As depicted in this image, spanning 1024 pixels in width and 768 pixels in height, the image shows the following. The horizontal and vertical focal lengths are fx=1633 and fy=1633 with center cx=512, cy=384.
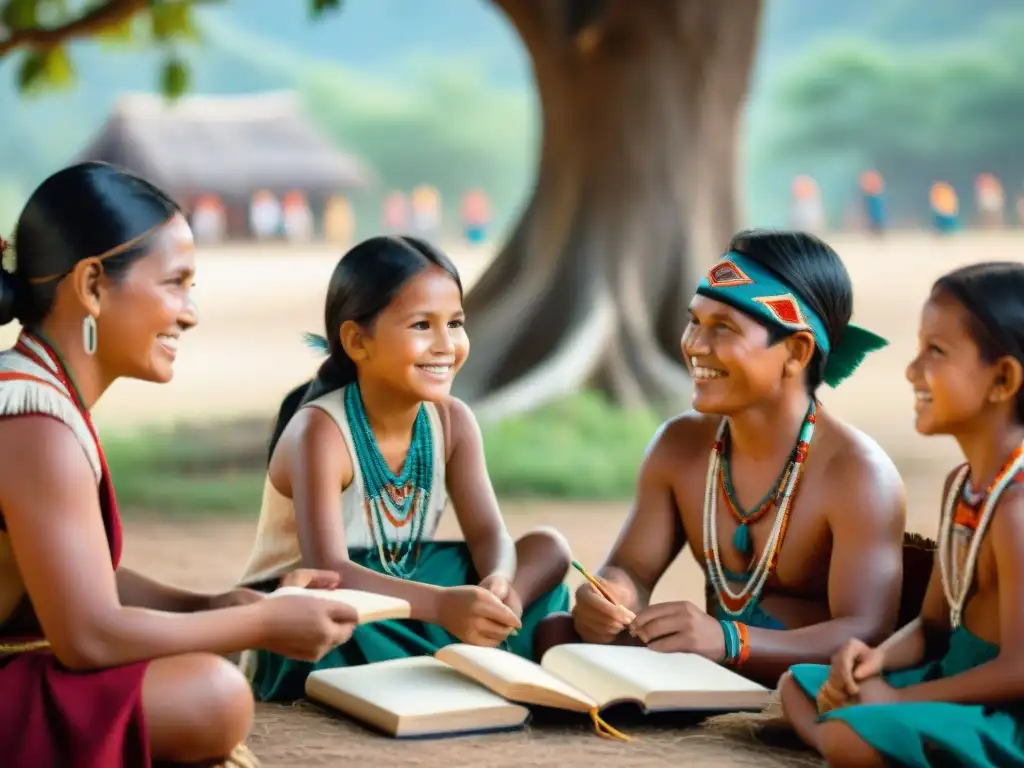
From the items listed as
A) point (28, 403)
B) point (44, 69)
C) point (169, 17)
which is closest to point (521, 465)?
point (169, 17)

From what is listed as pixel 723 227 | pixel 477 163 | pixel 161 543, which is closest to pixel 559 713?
pixel 161 543

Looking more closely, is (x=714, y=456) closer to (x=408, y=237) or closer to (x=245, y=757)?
(x=408, y=237)

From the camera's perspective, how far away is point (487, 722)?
3365mm

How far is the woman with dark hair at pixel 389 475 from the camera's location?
3859 mm

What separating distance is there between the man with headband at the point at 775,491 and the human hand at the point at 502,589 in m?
0.13

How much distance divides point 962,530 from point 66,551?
1686 millimetres

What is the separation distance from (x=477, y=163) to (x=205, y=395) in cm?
842

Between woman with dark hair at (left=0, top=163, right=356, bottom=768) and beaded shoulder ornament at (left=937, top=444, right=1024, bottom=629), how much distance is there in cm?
118

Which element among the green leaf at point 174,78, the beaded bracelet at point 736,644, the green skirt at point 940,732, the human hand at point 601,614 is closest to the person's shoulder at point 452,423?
the human hand at point 601,614

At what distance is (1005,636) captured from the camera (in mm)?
2986

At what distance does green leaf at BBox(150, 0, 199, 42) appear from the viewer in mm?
9125

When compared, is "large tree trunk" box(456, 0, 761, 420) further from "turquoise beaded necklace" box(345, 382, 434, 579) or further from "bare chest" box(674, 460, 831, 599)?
"bare chest" box(674, 460, 831, 599)

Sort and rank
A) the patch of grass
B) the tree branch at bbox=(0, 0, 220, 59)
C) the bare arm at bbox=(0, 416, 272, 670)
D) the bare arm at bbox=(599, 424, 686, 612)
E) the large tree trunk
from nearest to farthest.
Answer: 1. the bare arm at bbox=(0, 416, 272, 670)
2. the bare arm at bbox=(599, 424, 686, 612)
3. the tree branch at bbox=(0, 0, 220, 59)
4. the patch of grass
5. the large tree trunk

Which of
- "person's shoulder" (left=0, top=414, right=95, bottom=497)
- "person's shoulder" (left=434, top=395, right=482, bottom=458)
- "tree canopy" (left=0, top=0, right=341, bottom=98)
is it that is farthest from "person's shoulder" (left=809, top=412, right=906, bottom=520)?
"tree canopy" (left=0, top=0, right=341, bottom=98)
